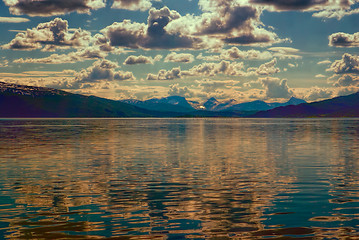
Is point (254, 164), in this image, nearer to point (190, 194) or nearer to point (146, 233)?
point (190, 194)

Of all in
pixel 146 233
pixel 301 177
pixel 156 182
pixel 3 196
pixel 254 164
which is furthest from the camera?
pixel 254 164

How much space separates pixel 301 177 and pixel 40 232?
2821 centimetres

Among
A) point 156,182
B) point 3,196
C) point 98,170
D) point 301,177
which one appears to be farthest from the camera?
point 98,170

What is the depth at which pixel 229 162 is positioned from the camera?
5341 centimetres

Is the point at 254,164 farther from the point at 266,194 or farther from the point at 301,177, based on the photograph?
the point at 266,194

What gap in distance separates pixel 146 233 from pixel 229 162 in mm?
34297

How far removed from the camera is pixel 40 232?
20312 millimetres

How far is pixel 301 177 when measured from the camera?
39969 mm

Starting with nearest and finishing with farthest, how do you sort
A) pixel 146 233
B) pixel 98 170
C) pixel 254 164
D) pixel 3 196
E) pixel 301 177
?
pixel 146 233 < pixel 3 196 < pixel 301 177 < pixel 98 170 < pixel 254 164

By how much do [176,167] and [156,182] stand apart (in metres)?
11.3

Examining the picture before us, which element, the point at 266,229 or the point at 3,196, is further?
the point at 3,196

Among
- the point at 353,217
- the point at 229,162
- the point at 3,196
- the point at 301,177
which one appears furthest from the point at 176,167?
the point at 353,217

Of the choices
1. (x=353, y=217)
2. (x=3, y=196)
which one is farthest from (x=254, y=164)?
(x=3, y=196)

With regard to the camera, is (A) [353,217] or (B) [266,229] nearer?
(B) [266,229]
